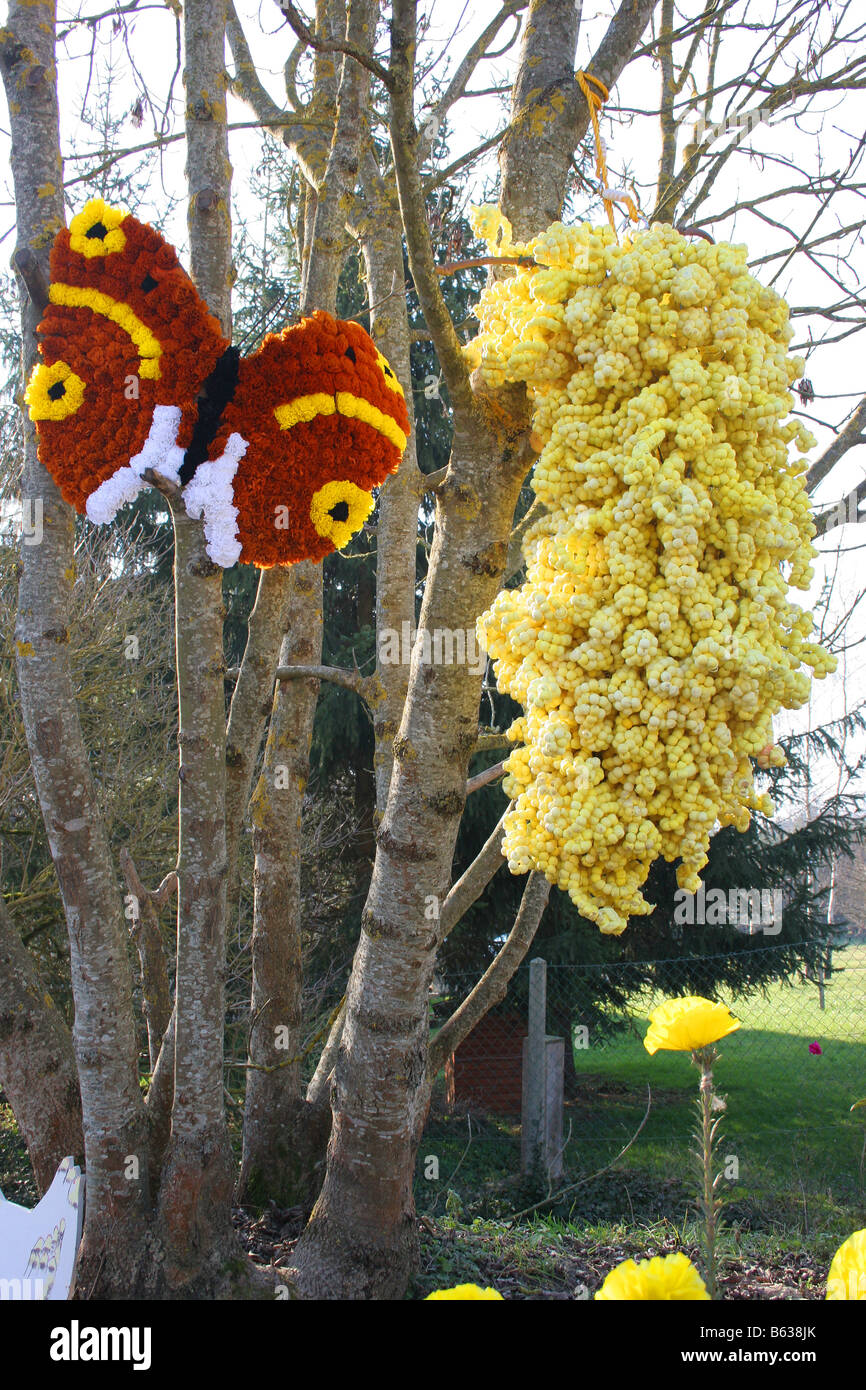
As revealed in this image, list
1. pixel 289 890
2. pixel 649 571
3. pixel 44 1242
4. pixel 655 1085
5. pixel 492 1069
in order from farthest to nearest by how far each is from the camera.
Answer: pixel 655 1085 < pixel 492 1069 < pixel 289 890 < pixel 44 1242 < pixel 649 571

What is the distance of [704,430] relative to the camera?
4.56 ft

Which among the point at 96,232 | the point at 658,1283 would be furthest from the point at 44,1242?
the point at 96,232

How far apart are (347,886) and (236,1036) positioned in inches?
75.7

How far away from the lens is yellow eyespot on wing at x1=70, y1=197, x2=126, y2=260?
1961mm

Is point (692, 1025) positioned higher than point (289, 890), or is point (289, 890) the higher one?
point (289, 890)

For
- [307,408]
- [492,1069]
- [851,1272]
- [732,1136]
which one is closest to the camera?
[851,1272]

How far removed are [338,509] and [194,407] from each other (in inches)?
13.9

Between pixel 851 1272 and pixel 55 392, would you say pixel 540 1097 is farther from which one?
pixel 851 1272

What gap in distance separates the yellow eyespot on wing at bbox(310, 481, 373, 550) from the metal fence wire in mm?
4783

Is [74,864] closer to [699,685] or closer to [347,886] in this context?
[699,685]

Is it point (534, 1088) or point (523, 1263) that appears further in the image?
point (534, 1088)

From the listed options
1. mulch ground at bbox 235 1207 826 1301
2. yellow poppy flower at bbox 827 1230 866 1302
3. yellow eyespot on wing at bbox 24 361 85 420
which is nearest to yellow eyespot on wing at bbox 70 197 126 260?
yellow eyespot on wing at bbox 24 361 85 420

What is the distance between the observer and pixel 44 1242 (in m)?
2.21
